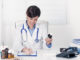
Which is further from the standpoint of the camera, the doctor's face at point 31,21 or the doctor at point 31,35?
the doctor's face at point 31,21

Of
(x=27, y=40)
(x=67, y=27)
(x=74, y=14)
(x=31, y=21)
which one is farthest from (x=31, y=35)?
(x=74, y=14)

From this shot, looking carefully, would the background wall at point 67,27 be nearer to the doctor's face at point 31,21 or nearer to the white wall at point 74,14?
the white wall at point 74,14

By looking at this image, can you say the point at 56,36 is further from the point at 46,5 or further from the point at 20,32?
the point at 20,32

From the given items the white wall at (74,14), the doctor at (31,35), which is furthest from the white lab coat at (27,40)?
the white wall at (74,14)

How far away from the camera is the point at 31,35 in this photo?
7.72 ft

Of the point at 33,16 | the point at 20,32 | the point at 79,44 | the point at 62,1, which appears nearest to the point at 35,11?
the point at 33,16

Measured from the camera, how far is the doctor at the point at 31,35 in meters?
2.28

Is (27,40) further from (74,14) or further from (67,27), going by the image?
(74,14)

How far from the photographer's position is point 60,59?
1.76 m

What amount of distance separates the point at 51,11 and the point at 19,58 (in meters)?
1.64

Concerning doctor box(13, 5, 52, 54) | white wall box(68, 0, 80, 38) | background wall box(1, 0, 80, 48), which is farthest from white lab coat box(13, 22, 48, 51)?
white wall box(68, 0, 80, 38)

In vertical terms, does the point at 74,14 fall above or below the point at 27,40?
above


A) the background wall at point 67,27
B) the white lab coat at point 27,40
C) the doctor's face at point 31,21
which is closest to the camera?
the white lab coat at point 27,40

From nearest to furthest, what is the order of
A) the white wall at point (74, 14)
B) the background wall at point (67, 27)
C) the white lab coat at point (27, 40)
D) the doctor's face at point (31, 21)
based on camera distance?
the white lab coat at point (27, 40) → the doctor's face at point (31, 21) → the background wall at point (67, 27) → the white wall at point (74, 14)
